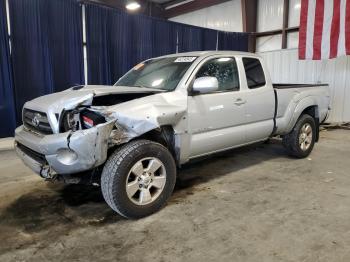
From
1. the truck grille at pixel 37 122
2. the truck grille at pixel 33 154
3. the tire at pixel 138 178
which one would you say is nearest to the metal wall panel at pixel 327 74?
the tire at pixel 138 178

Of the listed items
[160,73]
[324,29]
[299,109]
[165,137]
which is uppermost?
[324,29]

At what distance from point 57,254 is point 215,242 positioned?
4.10ft

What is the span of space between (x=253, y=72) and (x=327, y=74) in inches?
225

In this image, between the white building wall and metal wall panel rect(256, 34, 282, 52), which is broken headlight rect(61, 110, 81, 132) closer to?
metal wall panel rect(256, 34, 282, 52)

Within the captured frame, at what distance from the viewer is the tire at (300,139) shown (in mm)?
5055

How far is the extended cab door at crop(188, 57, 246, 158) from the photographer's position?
3.51 meters

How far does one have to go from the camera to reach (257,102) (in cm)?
425

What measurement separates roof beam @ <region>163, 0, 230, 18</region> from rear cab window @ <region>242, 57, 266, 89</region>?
27.4 feet

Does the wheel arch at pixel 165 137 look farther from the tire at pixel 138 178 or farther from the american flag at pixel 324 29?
the american flag at pixel 324 29

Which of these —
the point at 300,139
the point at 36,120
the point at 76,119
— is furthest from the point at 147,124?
the point at 300,139

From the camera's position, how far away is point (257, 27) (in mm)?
11227

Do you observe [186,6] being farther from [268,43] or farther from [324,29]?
[324,29]

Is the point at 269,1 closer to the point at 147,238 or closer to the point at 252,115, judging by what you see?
the point at 252,115

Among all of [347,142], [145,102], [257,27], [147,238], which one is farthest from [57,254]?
[257,27]
